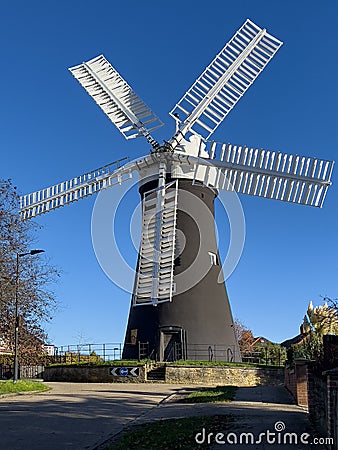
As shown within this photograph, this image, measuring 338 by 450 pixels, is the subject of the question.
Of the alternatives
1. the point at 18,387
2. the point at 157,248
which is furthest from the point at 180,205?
the point at 18,387

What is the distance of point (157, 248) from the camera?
26703 mm

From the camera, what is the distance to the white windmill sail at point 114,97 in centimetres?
2819

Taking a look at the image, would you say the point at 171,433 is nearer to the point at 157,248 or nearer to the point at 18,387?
the point at 18,387

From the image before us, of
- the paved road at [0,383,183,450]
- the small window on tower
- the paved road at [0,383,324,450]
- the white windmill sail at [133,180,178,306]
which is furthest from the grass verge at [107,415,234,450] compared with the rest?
the small window on tower

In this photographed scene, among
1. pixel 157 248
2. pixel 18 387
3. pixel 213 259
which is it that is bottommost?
pixel 18 387

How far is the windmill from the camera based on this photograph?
2678 centimetres

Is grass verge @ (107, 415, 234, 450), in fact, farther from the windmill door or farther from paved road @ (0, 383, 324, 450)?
the windmill door

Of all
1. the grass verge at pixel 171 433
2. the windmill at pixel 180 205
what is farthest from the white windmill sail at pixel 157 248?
the grass verge at pixel 171 433

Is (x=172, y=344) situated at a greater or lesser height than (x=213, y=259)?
lesser

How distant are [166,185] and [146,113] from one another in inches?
153

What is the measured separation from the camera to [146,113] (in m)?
28.5

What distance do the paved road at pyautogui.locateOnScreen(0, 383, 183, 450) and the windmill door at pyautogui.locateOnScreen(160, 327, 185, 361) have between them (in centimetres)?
510

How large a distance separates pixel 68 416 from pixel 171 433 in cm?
464

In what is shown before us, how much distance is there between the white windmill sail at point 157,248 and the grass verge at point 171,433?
46.6ft
